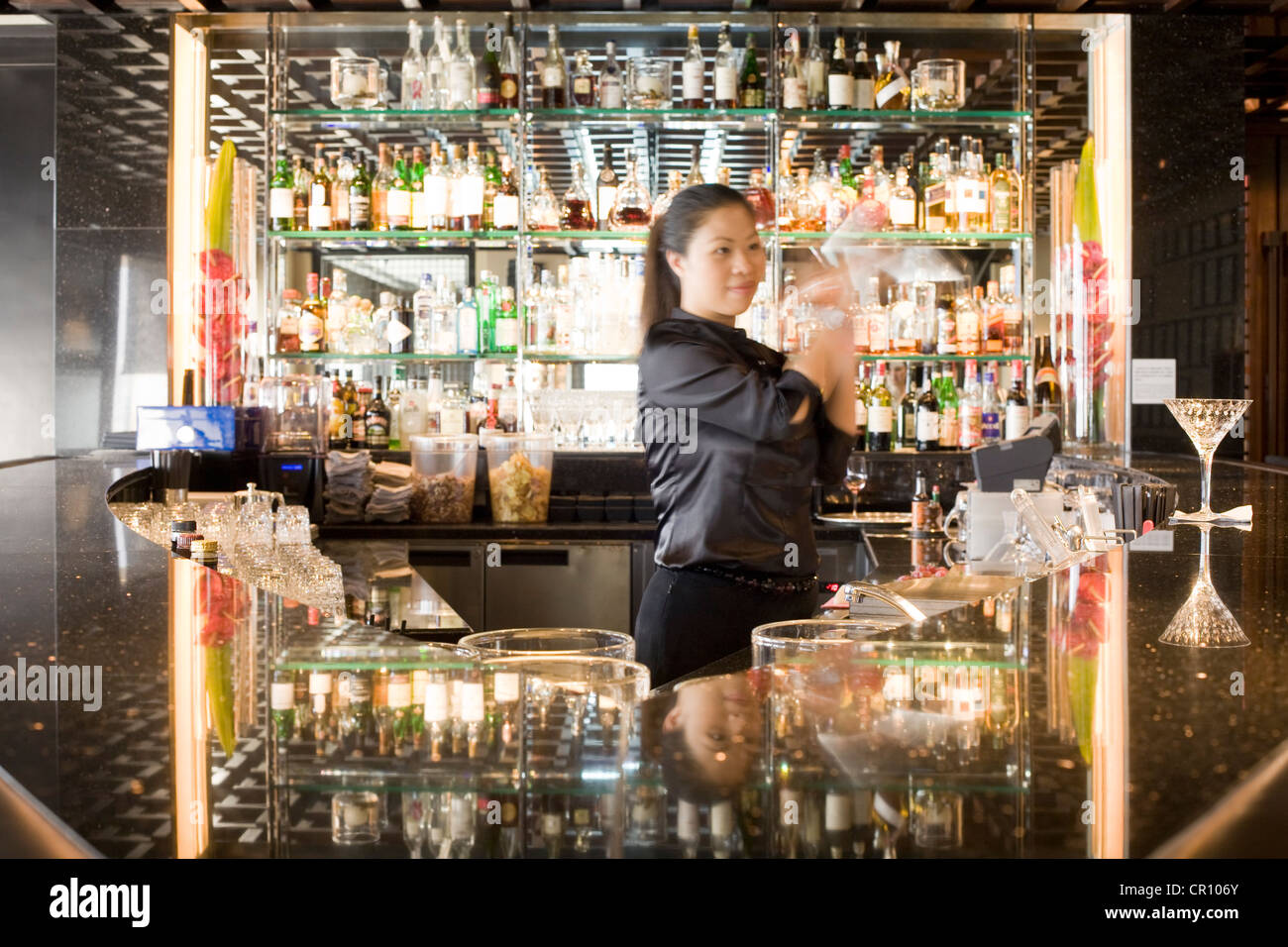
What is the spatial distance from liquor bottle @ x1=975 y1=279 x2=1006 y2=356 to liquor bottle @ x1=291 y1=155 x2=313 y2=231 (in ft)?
8.73

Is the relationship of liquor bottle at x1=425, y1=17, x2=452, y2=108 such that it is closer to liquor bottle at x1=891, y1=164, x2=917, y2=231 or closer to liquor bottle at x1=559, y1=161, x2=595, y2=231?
liquor bottle at x1=559, y1=161, x2=595, y2=231

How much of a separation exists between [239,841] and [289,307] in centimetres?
451

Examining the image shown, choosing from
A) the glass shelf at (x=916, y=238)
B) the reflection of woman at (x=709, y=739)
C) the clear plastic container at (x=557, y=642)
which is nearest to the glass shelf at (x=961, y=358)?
the glass shelf at (x=916, y=238)

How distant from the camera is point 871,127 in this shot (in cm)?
505

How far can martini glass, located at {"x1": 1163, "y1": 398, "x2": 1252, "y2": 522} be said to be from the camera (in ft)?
8.09

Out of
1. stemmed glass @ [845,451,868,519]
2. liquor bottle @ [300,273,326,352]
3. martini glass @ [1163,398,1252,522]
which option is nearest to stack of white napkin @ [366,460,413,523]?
liquor bottle @ [300,273,326,352]

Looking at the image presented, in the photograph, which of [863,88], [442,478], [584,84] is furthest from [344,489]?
[863,88]

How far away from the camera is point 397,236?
502 cm

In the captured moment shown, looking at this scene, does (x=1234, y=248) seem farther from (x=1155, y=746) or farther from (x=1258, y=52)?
(x=1155, y=746)

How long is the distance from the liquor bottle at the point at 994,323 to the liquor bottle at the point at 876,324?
0.38m

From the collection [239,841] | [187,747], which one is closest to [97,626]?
[187,747]

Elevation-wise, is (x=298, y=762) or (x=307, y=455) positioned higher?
(x=307, y=455)

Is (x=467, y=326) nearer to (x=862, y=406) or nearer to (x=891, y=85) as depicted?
(x=862, y=406)
